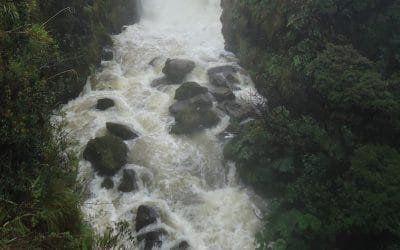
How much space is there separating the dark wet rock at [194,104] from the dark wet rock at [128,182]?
302 centimetres

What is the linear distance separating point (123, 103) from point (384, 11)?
8145 mm

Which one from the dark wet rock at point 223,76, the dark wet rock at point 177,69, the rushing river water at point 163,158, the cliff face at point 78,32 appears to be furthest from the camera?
the dark wet rock at point 177,69

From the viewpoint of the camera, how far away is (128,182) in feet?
32.1

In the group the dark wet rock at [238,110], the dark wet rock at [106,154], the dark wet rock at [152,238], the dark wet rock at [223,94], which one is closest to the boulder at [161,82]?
the dark wet rock at [223,94]

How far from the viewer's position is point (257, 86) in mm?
13320

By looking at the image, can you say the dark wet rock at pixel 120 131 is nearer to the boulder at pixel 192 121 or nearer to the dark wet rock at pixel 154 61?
the boulder at pixel 192 121

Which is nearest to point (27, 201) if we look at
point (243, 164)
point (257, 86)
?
point (243, 164)

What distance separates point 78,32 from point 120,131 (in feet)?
14.9

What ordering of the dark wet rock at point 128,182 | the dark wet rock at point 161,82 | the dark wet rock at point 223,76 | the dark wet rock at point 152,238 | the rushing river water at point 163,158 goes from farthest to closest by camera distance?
the dark wet rock at point 161,82, the dark wet rock at point 223,76, the dark wet rock at point 128,182, the rushing river water at point 163,158, the dark wet rock at point 152,238

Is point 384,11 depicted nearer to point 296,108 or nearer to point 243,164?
point 296,108

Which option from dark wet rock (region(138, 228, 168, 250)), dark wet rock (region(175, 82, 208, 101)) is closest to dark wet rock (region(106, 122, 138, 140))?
dark wet rock (region(175, 82, 208, 101))

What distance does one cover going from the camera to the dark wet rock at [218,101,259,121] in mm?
11930

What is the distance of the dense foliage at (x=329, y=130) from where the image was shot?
313 inches

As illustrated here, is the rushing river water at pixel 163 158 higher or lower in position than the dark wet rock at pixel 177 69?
lower
